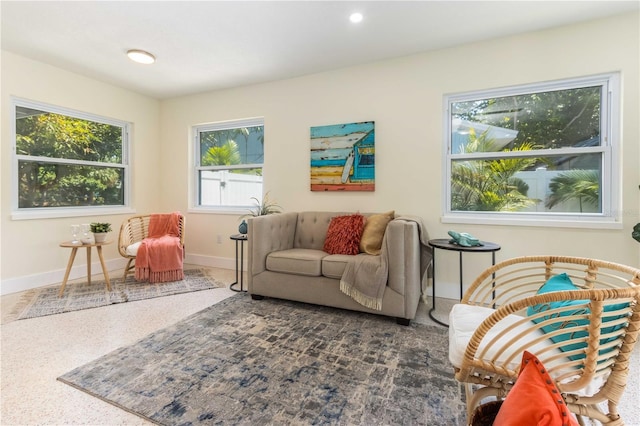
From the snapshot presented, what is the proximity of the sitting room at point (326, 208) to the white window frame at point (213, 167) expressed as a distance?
5 centimetres

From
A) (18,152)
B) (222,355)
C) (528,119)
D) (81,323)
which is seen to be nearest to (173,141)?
(18,152)

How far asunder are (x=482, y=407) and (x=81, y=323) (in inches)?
110

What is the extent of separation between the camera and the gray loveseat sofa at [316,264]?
2279 millimetres

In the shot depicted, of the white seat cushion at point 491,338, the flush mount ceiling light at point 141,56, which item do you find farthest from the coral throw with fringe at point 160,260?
the white seat cushion at point 491,338

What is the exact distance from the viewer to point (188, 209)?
438cm

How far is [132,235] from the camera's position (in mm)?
3908

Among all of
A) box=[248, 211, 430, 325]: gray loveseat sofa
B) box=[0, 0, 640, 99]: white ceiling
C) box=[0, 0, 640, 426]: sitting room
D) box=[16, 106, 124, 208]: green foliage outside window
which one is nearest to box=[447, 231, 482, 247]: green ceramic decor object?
box=[0, 0, 640, 426]: sitting room

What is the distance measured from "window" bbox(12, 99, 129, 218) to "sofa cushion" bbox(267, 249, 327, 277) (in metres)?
2.72

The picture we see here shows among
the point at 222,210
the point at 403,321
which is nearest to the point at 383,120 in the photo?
the point at 403,321

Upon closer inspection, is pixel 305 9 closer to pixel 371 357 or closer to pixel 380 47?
pixel 380 47

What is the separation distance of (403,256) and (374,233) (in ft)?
1.68

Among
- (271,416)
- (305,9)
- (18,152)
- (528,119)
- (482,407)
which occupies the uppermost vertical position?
(305,9)

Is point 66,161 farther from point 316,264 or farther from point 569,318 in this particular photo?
point 569,318

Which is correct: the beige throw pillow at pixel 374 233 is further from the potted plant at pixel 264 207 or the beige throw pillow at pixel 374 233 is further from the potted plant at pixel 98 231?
the potted plant at pixel 98 231
